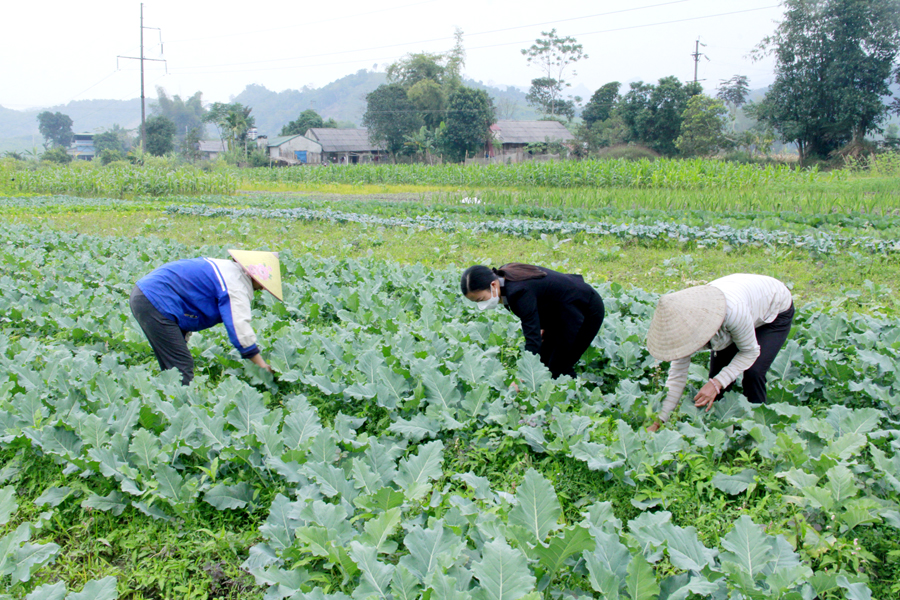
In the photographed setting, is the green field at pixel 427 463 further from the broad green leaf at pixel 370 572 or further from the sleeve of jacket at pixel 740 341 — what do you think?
the sleeve of jacket at pixel 740 341

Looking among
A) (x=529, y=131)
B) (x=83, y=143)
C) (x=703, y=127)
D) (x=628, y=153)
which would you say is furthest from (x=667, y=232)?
(x=83, y=143)

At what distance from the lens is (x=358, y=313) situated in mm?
5363

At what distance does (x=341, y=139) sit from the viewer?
58.5m

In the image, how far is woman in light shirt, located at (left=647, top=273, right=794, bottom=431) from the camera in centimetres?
291

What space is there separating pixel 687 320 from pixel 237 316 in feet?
8.70

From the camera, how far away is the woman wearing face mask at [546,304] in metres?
3.48

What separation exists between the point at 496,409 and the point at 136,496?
198cm

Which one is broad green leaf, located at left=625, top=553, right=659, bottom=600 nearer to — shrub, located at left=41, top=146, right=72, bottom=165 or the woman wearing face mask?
the woman wearing face mask

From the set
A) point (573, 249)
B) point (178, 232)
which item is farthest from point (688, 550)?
point (178, 232)

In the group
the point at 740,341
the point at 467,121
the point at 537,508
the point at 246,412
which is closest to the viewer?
the point at 537,508

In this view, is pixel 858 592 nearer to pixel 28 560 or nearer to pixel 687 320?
pixel 687 320

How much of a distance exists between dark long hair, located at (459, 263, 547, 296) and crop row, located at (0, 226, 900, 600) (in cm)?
56

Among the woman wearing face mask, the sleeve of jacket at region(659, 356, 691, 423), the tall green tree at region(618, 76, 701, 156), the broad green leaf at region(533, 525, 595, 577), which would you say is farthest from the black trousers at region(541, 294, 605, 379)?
the tall green tree at region(618, 76, 701, 156)

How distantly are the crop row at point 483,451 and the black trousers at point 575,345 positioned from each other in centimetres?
27
